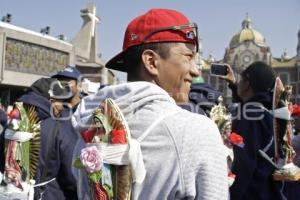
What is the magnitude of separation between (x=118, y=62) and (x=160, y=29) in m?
0.26

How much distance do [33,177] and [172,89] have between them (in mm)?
2141

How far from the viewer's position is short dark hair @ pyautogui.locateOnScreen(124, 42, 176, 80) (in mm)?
1524

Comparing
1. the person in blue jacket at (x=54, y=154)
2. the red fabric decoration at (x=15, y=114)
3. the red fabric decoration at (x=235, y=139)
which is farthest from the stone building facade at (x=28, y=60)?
the red fabric decoration at (x=235, y=139)

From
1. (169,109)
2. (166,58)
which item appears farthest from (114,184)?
(166,58)

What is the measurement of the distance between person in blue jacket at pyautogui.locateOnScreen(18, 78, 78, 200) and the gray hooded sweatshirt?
2123 millimetres

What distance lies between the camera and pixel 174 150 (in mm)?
1314

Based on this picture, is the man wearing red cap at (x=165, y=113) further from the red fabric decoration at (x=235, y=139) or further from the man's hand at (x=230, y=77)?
the man's hand at (x=230, y=77)

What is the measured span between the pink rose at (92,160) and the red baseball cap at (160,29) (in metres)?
0.39

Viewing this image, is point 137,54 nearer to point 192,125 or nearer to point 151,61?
point 151,61

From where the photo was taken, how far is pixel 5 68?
93.4 ft

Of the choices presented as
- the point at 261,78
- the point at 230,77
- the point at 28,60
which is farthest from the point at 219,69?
the point at 28,60

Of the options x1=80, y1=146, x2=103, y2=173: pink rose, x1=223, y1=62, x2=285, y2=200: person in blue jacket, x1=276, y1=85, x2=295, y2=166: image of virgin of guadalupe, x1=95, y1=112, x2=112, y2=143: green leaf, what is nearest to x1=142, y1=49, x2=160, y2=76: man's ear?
x1=95, y1=112, x2=112, y2=143: green leaf

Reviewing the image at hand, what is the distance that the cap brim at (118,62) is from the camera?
64.7 inches

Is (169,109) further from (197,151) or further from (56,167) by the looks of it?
(56,167)
